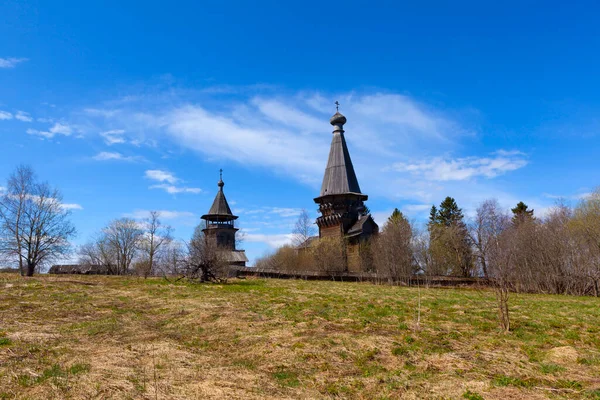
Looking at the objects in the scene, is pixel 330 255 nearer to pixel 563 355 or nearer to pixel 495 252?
pixel 495 252

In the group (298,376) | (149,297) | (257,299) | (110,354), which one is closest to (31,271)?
(149,297)

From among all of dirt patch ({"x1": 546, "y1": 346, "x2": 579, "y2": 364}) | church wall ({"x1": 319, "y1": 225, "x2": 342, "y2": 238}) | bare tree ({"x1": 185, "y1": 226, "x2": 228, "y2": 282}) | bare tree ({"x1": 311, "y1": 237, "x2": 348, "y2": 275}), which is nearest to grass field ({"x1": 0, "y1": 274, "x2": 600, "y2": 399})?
dirt patch ({"x1": 546, "y1": 346, "x2": 579, "y2": 364})

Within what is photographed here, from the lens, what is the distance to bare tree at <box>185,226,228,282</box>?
2439 centimetres

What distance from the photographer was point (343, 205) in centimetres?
5275

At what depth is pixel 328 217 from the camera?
52250mm

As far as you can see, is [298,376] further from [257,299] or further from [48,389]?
[257,299]

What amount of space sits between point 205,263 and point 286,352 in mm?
16672

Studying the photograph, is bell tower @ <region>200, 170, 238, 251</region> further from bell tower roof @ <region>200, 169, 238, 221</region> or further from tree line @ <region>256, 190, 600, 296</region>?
tree line @ <region>256, 190, 600, 296</region>

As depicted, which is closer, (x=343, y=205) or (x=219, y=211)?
(x=343, y=205)

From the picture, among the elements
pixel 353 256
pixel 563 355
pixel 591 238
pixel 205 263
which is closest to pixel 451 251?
pixel 353 256

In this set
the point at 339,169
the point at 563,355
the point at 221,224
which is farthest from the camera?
the point at 221,224

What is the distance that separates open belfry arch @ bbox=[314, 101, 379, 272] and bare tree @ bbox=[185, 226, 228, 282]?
2444 centimetres

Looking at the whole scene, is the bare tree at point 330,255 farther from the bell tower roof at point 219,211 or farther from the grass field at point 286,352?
the grass field at point 286,352

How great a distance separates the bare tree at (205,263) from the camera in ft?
Result: 80.0
